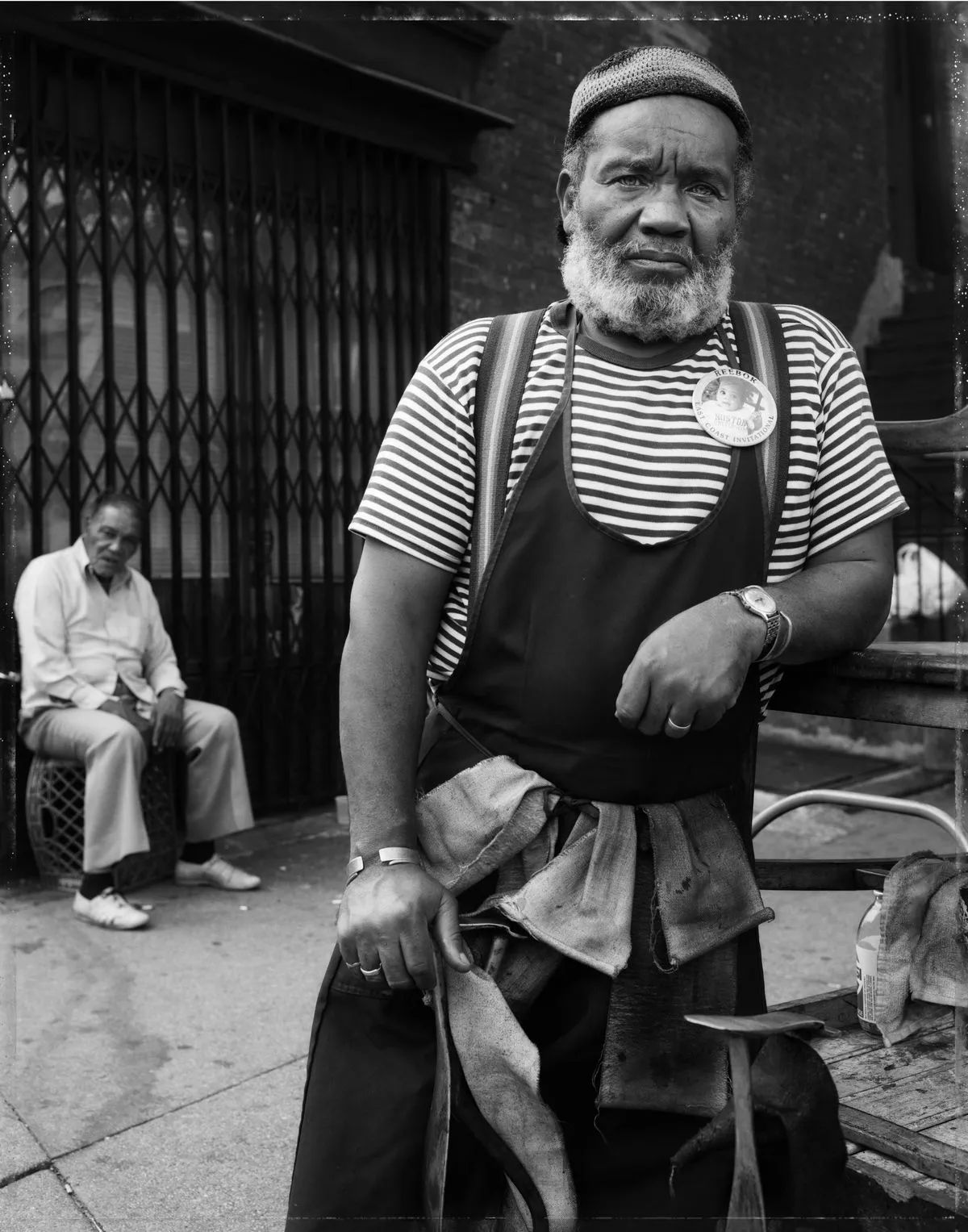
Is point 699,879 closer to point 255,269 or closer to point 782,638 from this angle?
point 782,638

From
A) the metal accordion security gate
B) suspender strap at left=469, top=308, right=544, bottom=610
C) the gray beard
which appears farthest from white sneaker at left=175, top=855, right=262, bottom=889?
the gray beard

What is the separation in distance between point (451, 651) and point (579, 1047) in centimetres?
58

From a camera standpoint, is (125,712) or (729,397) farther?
(125,712)

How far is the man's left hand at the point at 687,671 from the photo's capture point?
1.48 m

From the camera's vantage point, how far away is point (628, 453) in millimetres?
1597

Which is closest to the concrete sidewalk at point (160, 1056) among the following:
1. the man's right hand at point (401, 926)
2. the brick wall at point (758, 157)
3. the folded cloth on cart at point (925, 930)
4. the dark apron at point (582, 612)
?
the man's right hand at point (401, 926)

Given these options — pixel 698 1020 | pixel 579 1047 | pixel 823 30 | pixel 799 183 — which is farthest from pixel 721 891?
pixel 823 30

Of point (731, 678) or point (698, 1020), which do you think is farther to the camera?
point (731, 678)

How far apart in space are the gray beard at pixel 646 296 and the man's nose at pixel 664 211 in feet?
0.19

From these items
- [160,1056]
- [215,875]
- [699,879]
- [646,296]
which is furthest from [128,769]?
[646,296]

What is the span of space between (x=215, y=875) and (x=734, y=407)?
3938mm

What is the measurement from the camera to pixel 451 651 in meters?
1.69

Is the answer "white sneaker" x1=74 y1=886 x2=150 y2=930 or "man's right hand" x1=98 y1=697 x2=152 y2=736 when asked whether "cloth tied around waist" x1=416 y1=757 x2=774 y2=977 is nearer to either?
"white sneaker" x1=74 y1=886 x2=150 y2=930

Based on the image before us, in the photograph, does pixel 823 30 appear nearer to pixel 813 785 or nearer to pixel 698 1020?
pixel 813 785
